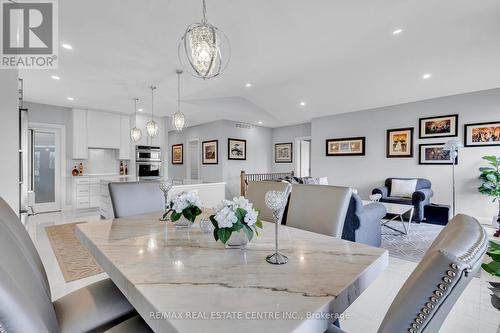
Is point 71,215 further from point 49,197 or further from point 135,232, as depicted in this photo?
point 135,232

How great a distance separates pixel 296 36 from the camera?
9.95 feet

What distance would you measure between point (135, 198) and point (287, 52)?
112 inches

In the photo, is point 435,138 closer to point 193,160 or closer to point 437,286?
point 437,286

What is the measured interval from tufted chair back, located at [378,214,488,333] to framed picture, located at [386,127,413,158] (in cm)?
587

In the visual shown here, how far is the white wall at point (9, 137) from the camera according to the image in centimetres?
228

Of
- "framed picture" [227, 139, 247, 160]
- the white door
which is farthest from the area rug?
"framed picture" [227, 139, 247, 160]

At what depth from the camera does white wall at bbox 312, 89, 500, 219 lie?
15.5 feet

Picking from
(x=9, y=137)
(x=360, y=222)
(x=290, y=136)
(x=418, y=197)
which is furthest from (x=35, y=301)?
(x=290, y=136)

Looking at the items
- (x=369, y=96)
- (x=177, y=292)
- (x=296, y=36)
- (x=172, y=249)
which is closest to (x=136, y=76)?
(x=296, y=36)

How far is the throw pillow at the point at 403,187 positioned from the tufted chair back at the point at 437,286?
17.6 feet

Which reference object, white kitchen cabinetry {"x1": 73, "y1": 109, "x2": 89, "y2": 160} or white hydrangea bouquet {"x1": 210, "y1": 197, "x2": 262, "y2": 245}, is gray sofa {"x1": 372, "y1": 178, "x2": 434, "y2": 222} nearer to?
white hydrangea bouquet {"x1": 210, "y1": 197, "x2": 262, "y2": 245}

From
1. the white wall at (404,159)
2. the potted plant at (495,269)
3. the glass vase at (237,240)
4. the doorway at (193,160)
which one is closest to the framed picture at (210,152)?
the doorway at (193,160)

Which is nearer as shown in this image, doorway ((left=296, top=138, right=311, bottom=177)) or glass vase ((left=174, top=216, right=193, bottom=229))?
glass vase ((left=174, top=216, right=193, bottom=229))

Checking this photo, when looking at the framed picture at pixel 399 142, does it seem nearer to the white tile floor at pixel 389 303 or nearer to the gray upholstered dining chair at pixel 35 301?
the white tile floor at pixel 389 303
